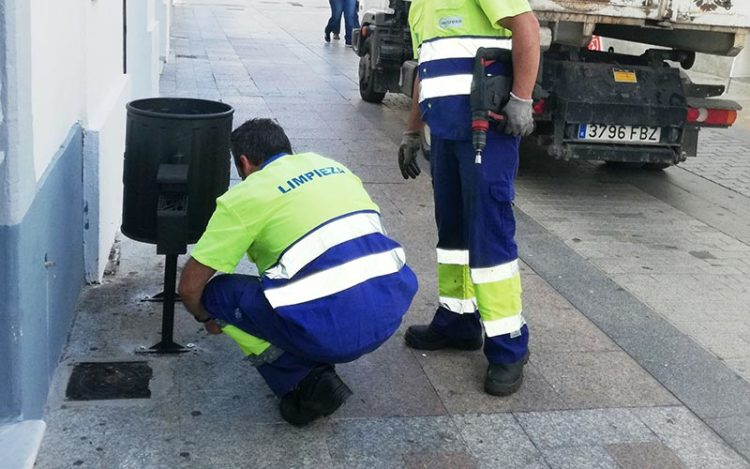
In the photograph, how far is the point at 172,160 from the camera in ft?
14.1

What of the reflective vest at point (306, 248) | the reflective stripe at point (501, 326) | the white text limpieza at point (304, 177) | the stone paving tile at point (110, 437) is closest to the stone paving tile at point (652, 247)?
the reflective stripe at point (501, 326)

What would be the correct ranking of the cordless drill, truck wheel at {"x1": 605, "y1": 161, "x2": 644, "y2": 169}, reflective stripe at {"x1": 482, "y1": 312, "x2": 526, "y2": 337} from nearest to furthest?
the cordless drill < reflective stripe at {"x1": 482, "y1": 312, "x2": 526, "y2": 337} < truck wheel at {"x1": 605, "y1": 161, "x2": 644, "y2": 169}

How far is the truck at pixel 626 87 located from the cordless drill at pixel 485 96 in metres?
3.27

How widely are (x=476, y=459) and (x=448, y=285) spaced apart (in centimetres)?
104

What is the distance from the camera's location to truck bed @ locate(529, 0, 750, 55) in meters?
7.38

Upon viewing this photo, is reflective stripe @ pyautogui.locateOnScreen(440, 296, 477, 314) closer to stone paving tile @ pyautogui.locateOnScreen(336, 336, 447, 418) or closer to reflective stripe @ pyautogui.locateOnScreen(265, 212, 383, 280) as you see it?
stone paving tile @ pyautogui.locateOnScreen(336, 336, 447, 418)

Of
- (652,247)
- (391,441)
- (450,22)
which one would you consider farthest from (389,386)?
(652,247)

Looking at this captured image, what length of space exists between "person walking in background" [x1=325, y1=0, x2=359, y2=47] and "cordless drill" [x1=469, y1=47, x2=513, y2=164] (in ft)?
45.4

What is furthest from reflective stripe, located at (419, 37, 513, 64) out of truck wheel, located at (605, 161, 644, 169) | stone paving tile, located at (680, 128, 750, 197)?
truck wheel, located at (605, 161, 644, 169)

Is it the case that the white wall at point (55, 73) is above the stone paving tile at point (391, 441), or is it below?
above

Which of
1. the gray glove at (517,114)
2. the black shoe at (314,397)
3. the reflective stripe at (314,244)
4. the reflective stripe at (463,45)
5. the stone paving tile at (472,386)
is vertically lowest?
the stone paving tile at (472,386)

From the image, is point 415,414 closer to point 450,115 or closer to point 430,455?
point 430,455

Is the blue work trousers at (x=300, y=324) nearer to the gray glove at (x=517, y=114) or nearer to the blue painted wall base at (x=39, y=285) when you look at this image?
the blue painted wall base at (x=39, y=285)

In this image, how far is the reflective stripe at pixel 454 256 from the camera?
444 centimetres
